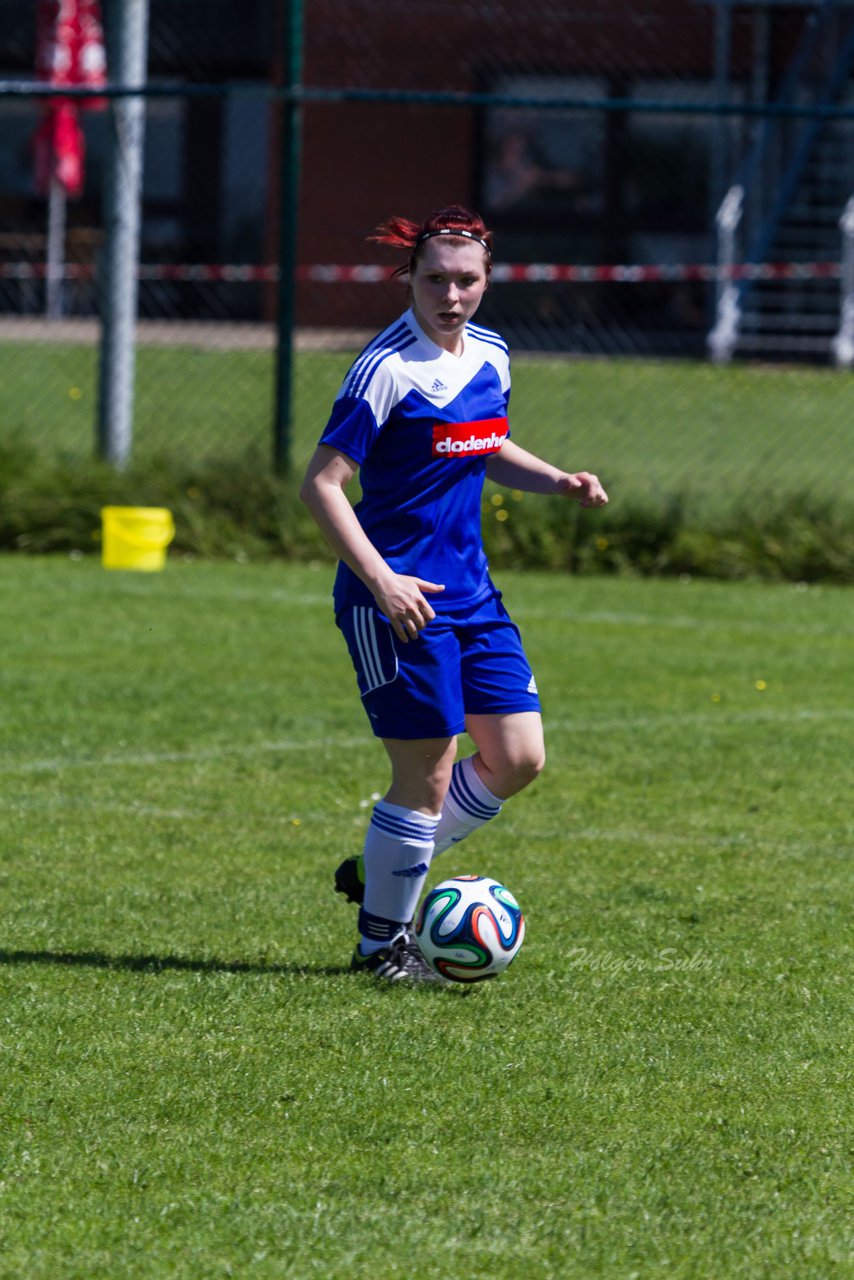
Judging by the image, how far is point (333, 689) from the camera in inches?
328

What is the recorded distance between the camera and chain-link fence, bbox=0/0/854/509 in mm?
20219

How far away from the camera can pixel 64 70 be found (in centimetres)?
2033

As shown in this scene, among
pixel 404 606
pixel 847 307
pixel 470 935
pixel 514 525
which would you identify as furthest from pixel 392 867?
pixel 847 307

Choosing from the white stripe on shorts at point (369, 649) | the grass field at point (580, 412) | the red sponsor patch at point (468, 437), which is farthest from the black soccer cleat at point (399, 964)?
the grass field at point (580, 412)

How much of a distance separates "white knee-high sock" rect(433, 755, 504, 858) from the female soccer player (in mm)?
57

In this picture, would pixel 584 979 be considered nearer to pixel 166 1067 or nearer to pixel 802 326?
pixel 166 1067

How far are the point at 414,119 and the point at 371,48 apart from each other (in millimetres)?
2719

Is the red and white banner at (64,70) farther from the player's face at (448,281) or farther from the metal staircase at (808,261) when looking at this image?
the player's face at (448,281)

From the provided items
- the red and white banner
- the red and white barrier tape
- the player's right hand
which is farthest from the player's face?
the red and white banner

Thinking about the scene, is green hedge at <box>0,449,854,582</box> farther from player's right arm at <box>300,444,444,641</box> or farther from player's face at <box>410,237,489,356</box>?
player's right arm at <box>300,444,444,641</box>

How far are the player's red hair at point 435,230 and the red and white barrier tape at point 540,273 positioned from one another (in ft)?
49.3

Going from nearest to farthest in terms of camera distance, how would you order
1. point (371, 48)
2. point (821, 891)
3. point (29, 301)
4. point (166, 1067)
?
point (166, 1067), point (821, 891), point (371, 48), point (29, 301)

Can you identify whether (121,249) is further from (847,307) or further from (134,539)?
(847,307)

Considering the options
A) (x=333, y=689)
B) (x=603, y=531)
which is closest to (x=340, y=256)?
(x=603, y=531)
